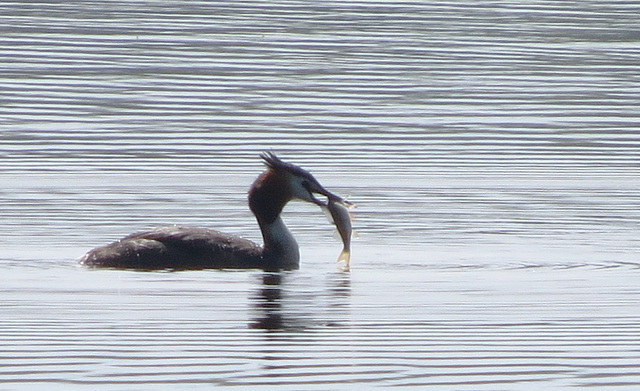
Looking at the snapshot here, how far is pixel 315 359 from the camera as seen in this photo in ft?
30.7

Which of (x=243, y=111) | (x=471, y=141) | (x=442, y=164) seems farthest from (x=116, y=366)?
(x=243, y=111)

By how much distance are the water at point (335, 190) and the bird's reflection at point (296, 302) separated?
0.13 feet

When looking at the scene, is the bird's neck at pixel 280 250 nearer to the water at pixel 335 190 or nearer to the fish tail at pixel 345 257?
the water at pixel 335 190

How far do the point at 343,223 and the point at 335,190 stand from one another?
136 inches

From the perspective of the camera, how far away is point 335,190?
1686 cm

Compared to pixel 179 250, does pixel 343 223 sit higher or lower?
higher

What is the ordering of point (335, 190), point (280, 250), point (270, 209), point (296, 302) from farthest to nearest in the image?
point (335, 190) → point (270, 209) → point (280, 250) → point (296, 302)

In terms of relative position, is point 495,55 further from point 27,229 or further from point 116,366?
point 116,366

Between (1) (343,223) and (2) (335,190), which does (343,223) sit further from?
(2) (335,190)

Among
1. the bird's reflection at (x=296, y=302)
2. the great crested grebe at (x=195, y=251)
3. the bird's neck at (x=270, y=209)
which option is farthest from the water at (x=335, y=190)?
the bird's neck at (x=270, y=209)

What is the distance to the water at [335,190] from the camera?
9.47 metres

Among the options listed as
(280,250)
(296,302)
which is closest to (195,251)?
(280,250)

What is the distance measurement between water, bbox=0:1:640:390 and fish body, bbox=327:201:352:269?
128 mm

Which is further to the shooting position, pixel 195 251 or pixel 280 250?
pixel 280 250
